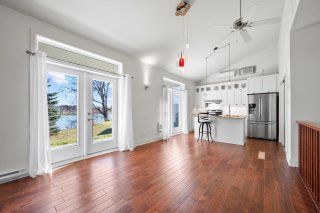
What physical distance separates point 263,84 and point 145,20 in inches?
203

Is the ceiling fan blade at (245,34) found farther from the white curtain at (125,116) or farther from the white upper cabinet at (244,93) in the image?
the white upper cabinet at (244,93)

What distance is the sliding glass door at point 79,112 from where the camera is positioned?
120 inches

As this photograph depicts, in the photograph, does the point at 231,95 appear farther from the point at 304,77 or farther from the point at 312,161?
the point at 312,161

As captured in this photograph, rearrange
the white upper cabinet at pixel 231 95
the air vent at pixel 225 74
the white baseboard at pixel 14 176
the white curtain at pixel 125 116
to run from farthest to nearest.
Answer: the air vent at pixel 225 74
the white upper cabinet at pixel 231 95
the white curtain at pixel 125 116
the white baseboard at pixel 14 176

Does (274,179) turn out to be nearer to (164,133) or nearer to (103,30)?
(164,133)

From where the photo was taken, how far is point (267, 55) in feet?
20.0

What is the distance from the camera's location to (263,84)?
5758 mm

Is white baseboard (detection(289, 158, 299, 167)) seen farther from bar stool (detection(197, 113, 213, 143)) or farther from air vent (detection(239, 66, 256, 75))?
air vent (detection(239, 66, 256, 75))

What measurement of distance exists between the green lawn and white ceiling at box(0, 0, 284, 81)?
2122 millimetres

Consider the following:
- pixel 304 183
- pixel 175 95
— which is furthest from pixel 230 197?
pixel 175 95

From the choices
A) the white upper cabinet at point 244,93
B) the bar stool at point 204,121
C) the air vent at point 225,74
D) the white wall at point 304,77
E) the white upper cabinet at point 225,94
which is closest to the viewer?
the white wall at point 304,77

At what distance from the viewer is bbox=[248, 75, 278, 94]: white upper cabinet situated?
217 inches

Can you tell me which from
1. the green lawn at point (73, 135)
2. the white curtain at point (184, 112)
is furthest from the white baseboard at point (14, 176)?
the white curtain at point (184, 112)

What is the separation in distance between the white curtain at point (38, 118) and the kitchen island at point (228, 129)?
479cm
